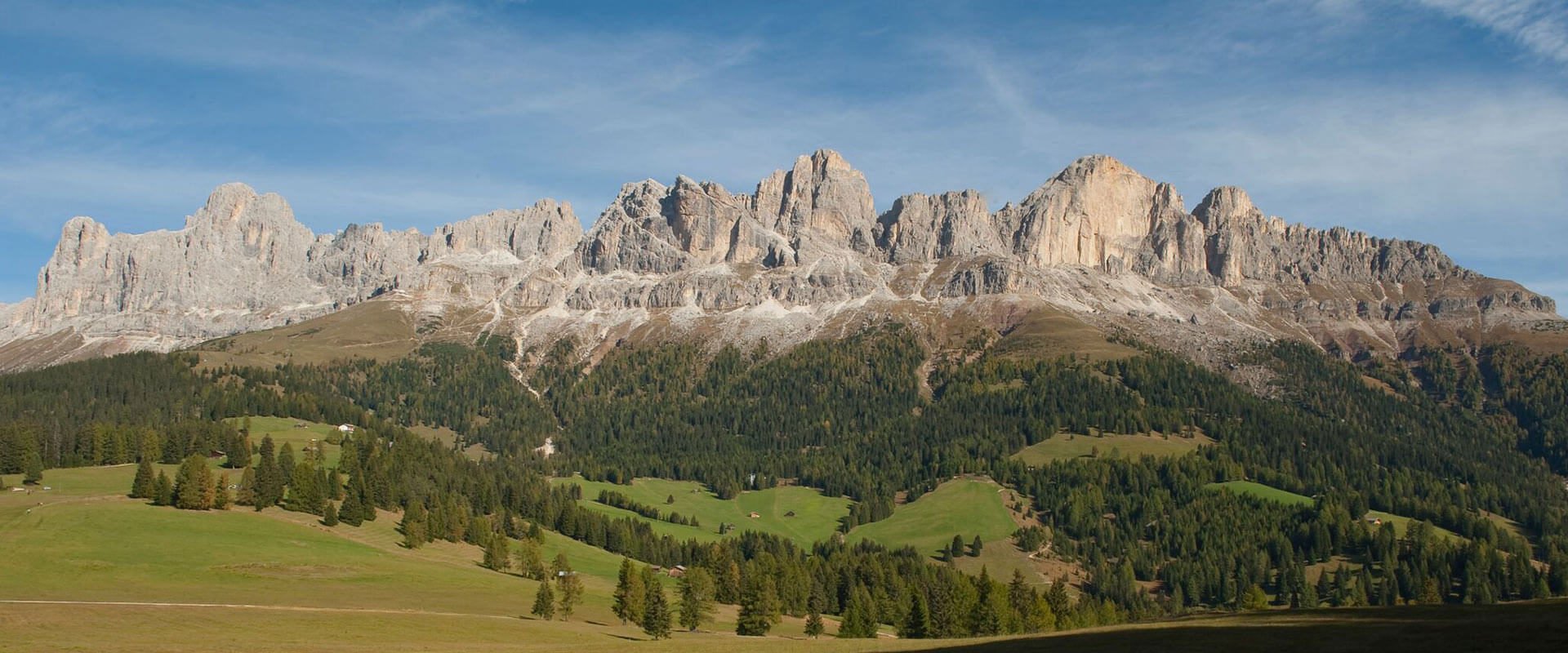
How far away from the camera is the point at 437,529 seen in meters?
157

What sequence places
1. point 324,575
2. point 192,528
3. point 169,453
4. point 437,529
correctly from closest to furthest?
point 324,575
point 192,528
point 437,529
point 169,453

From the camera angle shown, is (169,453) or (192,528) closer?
(192,528)

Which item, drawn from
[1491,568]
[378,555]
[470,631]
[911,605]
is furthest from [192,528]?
[1491,568]

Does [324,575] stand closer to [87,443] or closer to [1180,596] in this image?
[87,443]

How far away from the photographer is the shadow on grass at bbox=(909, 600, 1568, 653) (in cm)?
4978

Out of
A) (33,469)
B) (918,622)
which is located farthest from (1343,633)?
(33,469)

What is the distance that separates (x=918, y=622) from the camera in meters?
115

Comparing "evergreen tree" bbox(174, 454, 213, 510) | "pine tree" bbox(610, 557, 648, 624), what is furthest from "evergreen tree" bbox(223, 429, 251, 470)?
"pine tree" bbox(610, 557, 648, 624)

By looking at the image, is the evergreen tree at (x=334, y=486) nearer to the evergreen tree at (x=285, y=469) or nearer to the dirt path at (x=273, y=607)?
the evergreen tree at (x=285, y=469)

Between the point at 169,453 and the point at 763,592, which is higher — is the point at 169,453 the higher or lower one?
the higher one

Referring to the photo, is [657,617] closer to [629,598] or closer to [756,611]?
[629,598]

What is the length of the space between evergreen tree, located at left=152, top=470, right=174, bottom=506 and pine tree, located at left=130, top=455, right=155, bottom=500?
2.44m

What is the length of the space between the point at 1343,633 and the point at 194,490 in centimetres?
14002

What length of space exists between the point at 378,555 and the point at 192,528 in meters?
21.8
